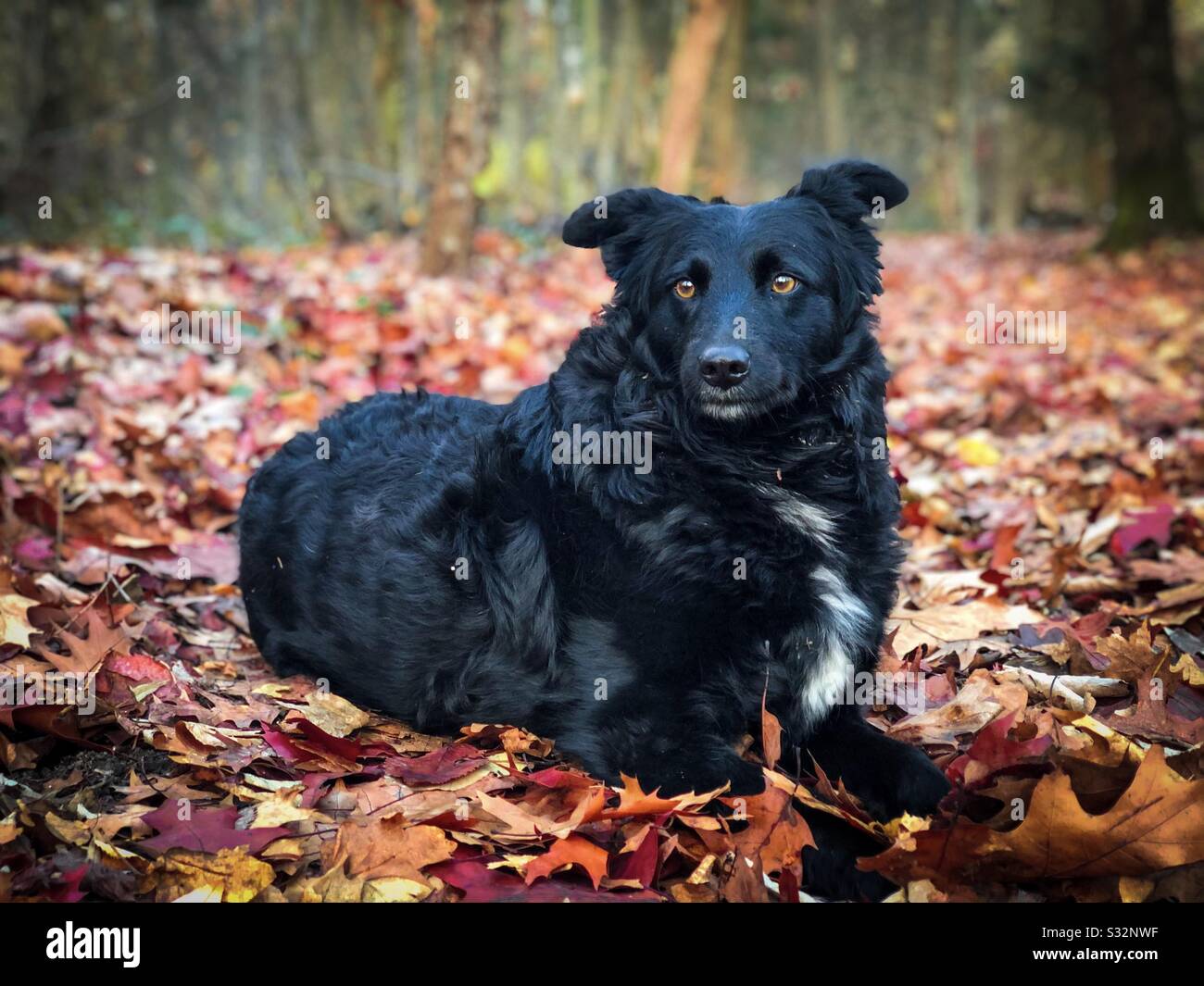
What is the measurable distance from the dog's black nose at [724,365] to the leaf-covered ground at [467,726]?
0.99 metres

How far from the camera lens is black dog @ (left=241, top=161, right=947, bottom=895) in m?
3.28

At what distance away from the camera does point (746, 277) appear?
3.60 m

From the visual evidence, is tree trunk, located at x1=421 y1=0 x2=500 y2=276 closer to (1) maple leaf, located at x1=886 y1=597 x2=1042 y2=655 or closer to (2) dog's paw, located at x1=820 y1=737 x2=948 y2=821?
(1) maple leaf, located at x1=886 y1=597 x2=1042 y2=655

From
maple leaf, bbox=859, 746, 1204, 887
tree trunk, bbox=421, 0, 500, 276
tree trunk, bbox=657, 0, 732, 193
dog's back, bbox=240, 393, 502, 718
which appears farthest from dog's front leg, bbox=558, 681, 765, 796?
tree trunk, bbox=657, 0, 732, 193

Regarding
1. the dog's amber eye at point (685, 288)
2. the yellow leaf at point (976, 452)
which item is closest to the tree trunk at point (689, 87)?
the yellow leaf at point (976, 452)

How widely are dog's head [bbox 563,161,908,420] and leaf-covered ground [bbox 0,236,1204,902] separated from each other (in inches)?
40.9

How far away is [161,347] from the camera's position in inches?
314

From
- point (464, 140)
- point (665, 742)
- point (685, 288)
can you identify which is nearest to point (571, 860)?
point (665, 742)

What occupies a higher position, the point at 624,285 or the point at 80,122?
the point at 80,122

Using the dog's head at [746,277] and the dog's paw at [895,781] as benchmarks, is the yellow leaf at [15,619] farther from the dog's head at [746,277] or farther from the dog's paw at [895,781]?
the dog's paw at [895,781]

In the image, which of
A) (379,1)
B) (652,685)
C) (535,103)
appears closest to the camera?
(652,685)
